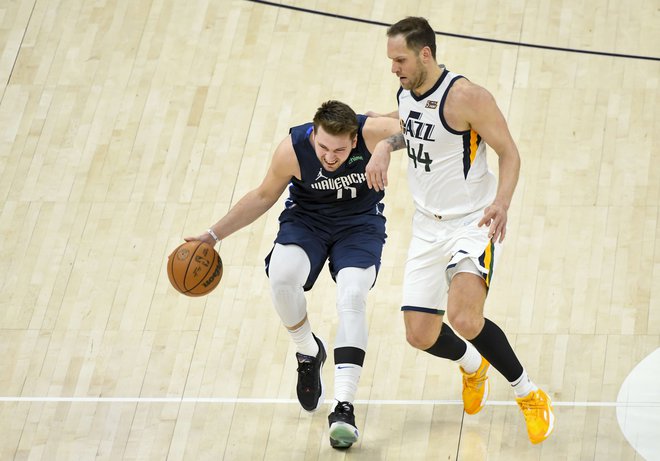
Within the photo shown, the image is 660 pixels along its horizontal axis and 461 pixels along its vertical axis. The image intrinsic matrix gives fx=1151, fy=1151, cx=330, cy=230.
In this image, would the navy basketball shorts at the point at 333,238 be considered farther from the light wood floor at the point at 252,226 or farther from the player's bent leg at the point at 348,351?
the light wood floor at the point at 252,226

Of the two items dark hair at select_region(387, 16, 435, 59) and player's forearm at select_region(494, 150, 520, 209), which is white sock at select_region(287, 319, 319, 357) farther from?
dark hair at select_region(387, 16, 435, 59)

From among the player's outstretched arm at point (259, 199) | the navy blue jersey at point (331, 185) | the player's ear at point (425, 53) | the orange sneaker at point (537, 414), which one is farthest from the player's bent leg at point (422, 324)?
the player's ear at point (425, 53)

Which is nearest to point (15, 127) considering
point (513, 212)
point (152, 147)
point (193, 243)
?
point (152, 147)

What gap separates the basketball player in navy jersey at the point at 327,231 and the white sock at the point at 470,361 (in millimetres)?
550

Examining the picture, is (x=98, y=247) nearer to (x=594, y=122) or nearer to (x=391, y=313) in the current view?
(x=391, y=313)

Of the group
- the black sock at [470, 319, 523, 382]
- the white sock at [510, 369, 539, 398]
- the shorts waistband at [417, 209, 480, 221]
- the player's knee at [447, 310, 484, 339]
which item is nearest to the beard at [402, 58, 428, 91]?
the shorts waistband at [417, 209, 480, 221]

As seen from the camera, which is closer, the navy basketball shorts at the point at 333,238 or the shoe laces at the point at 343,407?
the shoe laces at the point at 343,407

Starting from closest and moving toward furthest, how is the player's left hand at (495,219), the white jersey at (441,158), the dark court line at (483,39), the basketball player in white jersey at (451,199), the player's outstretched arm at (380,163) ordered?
1. the player's left hand at (495,219)
2. the player's outstretched arm at (380,163)
3. the basketball player in white jersey at (451,199)
4. the white jersey at (441,158)
5. the dark court line at (483,39)

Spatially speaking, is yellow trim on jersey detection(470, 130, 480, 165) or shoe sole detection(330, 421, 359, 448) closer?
yellow trim on jersey detection(470, 130, 480, 165)

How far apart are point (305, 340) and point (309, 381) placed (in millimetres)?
235

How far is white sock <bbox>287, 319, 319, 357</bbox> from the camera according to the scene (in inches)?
243

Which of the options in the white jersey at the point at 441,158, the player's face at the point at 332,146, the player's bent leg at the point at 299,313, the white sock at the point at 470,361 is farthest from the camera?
the white sock at the point at 470,361

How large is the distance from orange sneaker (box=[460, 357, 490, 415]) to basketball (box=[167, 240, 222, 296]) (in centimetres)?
144

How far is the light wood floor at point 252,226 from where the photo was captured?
6.42m
